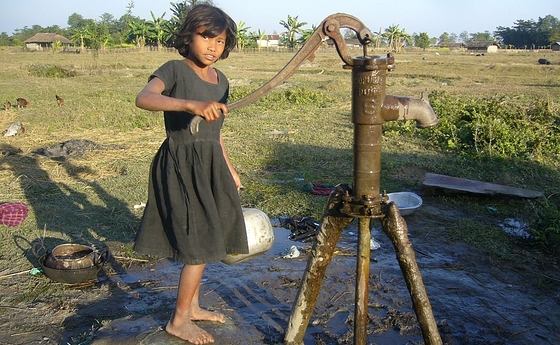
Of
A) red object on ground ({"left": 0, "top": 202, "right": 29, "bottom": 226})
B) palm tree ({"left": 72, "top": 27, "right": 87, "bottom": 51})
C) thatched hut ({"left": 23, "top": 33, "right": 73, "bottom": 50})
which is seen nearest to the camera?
red object on ground ({"left": 0, "top": 202, "right": 29, "bottom": 226})

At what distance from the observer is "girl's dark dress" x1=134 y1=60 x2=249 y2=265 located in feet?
7.07

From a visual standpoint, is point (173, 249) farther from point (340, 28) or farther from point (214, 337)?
point (340, 28)

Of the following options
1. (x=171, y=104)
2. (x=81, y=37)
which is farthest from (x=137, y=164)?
(x=81, y=37)

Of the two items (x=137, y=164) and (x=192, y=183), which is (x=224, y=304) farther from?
(x=137, y=164)

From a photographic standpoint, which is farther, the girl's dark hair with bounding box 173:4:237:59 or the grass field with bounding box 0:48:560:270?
the grass field with bounding box 0:48:560:270

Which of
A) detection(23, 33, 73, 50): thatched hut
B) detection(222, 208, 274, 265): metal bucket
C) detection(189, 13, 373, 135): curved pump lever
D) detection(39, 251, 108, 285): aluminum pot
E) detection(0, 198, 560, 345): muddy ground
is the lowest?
detection(0, 198, 560, 345): muddy ground

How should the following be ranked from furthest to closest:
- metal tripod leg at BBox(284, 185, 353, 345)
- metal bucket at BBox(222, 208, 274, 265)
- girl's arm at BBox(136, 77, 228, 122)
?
metal bucket at BBox(222, 208, 274, 265), metal tripod leg at BBox(284, 185, 353, 345), girl's arm at BBox(136, 77, 228, 122)

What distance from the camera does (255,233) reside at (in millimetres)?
2441

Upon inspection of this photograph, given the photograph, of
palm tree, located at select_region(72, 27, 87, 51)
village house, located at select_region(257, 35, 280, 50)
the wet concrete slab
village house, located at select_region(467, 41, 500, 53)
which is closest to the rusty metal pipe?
the wet concrete slab

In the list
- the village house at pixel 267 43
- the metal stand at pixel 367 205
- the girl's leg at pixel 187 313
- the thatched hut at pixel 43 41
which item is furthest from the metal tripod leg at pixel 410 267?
the thatched hut at pixel 43 41

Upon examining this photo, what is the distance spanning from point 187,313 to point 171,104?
102 cm

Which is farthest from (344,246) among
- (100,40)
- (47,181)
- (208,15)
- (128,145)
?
(100,40)

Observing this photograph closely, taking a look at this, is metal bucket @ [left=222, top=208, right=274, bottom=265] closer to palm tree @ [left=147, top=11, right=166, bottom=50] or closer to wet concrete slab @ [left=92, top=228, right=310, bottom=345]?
wet concrete slab @ [left=92, top=228, right=310, bottom=345]

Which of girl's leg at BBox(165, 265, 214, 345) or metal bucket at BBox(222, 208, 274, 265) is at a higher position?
metal bucket at BBox(222, 208, 274, 265)
